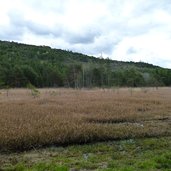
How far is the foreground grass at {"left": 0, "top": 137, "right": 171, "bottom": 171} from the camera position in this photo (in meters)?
9.28

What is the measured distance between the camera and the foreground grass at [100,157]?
9.28m

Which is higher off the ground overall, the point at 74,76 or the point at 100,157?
the point at 74,76

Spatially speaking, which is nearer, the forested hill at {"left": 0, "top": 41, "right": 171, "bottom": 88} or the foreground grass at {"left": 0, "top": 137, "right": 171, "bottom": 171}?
the foreground grass at {"left": 0, "top": 137, "right": 171, "bottom": 171}

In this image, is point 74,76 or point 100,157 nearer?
point 100,157

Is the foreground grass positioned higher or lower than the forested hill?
lower

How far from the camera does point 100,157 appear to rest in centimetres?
1074

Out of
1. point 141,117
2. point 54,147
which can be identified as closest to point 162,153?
point 54,147

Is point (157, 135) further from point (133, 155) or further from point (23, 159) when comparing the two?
point (23, 159)

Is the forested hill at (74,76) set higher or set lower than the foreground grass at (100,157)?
higher

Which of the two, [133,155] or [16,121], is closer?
[133,155]

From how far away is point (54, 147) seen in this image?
12523mm

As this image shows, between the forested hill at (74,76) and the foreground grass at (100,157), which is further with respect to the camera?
the forested hill at (74,76)

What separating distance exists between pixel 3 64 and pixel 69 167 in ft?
236

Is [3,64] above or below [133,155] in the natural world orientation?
above
